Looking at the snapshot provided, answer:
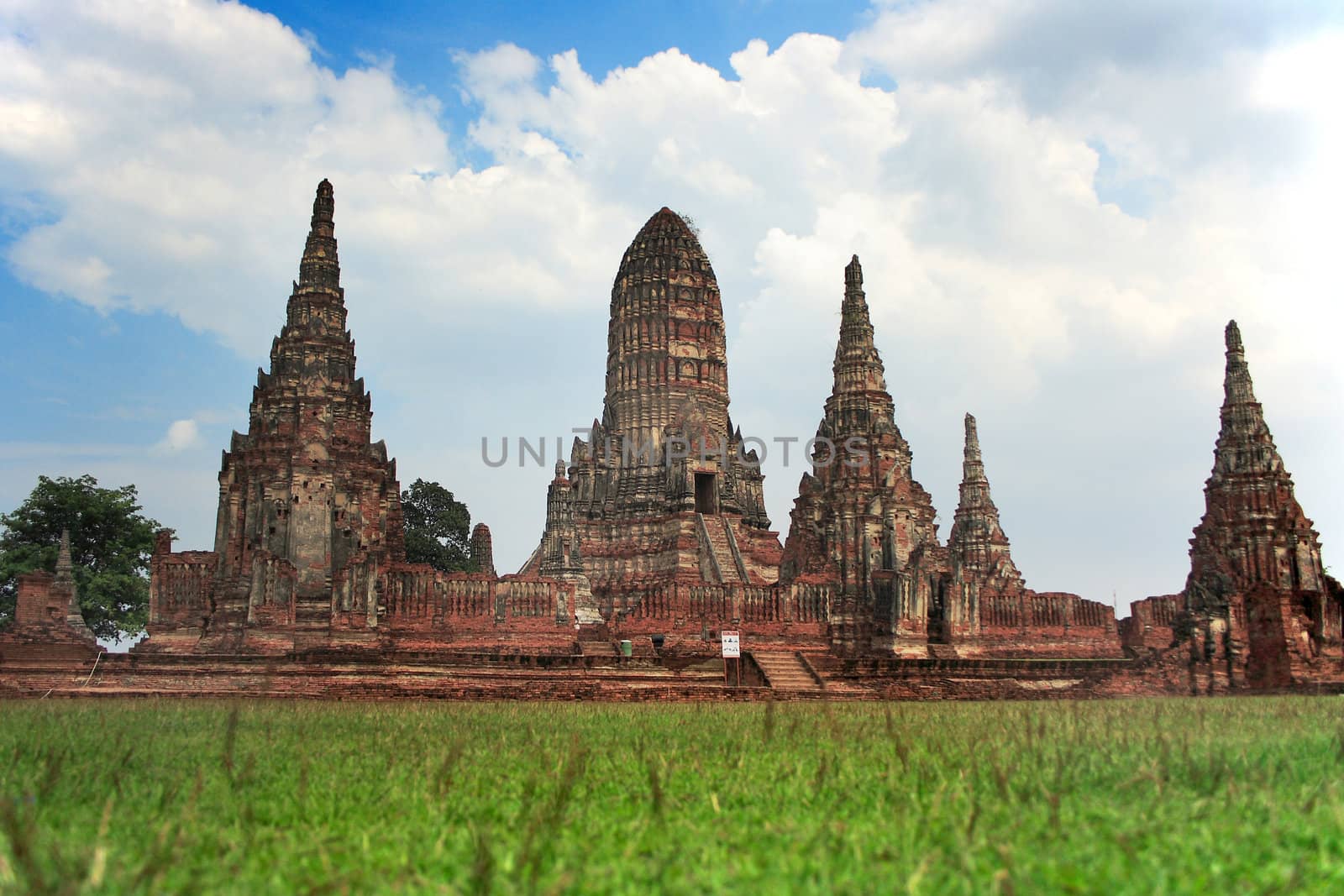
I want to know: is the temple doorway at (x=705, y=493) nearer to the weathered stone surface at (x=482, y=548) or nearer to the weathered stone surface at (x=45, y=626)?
the weathered stone surface at (x=482, y=548)

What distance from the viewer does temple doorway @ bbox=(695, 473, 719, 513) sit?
1679 inches

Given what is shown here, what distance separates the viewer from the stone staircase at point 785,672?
2483 cm

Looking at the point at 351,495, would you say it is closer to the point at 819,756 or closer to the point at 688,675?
the point at 688,675

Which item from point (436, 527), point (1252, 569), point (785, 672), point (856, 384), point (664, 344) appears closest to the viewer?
point (785, 672)

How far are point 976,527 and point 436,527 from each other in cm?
2305

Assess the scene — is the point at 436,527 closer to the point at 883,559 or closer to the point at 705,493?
the point at 705,493

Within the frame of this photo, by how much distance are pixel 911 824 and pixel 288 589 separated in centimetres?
2252

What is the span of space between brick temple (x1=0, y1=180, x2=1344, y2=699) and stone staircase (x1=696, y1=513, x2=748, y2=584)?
0.46ft

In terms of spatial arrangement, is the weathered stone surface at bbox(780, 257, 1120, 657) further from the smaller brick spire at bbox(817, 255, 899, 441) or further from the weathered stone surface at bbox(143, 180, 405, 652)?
the weathered stone surface at bbox(143, 180, 405, 652)

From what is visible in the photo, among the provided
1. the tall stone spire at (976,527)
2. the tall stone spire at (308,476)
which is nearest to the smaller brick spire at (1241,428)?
the tall stone spire at (976,527)

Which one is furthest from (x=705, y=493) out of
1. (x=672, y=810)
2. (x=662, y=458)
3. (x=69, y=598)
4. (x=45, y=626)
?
(x=672, y=810)

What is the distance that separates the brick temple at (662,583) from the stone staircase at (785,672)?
3.5 inches

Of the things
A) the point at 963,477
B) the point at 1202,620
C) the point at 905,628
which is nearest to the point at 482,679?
the point at 905,628

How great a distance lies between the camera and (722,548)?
132 feet
